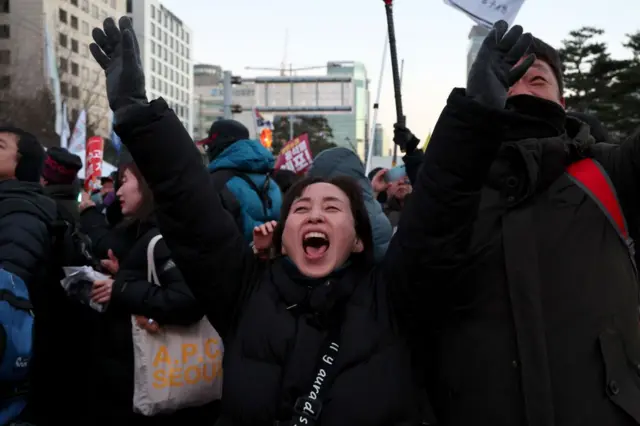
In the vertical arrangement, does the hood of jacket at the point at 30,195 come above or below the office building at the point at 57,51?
below

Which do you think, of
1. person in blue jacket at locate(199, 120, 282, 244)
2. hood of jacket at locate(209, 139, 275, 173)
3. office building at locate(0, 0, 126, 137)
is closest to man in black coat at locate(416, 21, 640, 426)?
person in blue jacket at locate(199, 120, 282, 244)

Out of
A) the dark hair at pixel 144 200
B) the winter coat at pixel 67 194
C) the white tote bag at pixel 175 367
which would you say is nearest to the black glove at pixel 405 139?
the dark hair at pixel 144 200

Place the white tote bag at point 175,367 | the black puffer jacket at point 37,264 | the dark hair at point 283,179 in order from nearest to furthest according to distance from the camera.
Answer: the black puffer jacket at point 37,264 → the white tote bag at point 175,367 → the dark hair at point 283,179

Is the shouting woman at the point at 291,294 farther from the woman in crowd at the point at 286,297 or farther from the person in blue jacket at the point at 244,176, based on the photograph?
the person in blue jacket at the point at 244,176

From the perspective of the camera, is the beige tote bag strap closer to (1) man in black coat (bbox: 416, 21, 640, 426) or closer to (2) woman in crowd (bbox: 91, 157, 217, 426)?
(2) woman in crowd (bbox: 91, 157, 217, 426)

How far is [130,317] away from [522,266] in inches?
84.5

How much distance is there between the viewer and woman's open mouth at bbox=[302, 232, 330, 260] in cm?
194

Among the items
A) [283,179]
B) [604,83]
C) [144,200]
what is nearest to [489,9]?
[144,200]

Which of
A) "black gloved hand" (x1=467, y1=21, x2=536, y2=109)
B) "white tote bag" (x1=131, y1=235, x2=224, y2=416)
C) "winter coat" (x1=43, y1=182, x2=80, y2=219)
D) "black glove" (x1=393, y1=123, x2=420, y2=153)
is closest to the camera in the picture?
"black gloved hand" (x1=467, y1=21, x2=536, y2=109)

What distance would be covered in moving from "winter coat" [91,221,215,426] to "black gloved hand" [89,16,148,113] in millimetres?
1298

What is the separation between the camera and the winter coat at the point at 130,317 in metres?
2.88

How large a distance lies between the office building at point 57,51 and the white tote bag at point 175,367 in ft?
41.5

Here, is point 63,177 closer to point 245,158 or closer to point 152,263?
point 245,158

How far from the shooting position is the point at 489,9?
9.56ft
